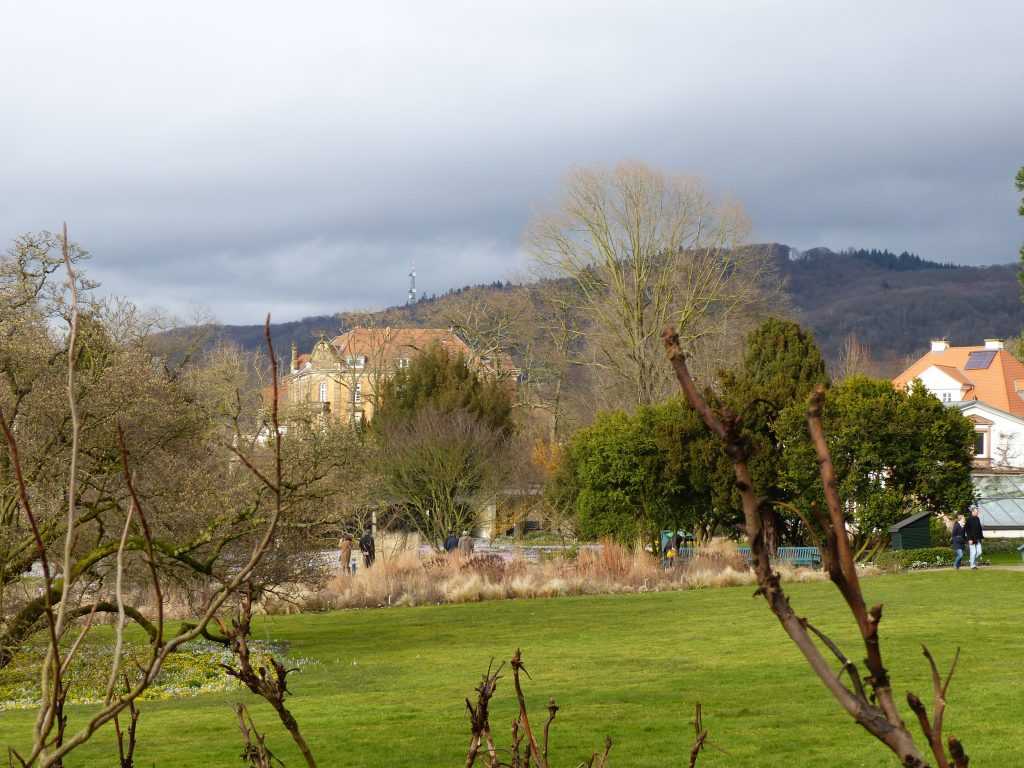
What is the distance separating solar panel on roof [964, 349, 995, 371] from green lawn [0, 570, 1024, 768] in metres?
46.2

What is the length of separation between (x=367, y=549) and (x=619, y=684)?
59.9 ft

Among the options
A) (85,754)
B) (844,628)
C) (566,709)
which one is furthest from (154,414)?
(844,628)

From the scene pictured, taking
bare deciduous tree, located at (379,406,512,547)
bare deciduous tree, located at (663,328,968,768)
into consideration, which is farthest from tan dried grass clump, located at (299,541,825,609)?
bare deciduous tree, located at (663,328,968,768)

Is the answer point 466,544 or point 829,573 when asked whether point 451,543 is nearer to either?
point 466,544

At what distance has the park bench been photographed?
29.7 m

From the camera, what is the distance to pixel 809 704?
1173 centimetres

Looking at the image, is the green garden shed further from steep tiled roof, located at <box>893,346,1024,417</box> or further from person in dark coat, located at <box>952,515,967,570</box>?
steep tiled roof, located at <box>893,346,1024,417</box>

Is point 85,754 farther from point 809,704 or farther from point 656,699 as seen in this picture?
point 809,704

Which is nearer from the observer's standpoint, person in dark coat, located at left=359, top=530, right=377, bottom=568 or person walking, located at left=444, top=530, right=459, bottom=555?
person in dark coat, located at left=359, top=530, right=377, bottom=568

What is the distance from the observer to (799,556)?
30.1 meters

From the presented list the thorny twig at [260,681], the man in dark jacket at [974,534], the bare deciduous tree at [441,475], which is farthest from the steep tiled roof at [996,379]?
the thorny twig at [260,681]

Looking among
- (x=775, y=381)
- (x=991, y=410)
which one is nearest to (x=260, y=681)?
(x=775, y=381)

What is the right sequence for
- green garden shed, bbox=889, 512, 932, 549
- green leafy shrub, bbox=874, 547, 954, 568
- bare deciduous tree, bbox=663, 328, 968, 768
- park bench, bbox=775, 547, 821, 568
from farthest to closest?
green garden shed, bbox=889, 512, 932, 549 → park bench, bbox=775, 547, 821, 568 → green leafy shrub, bbox=874, 547, 954, 568 → bare deciduous tree, bbox=663, 328, 968, 768

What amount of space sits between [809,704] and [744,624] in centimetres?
803
